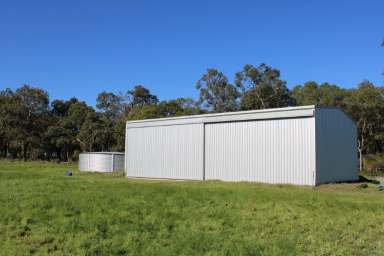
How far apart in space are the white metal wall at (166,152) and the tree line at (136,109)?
2531cm

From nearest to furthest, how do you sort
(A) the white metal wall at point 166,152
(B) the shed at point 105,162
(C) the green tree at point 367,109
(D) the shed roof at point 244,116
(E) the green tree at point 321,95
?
1. (D) the shed roof at point 244,116
2. (A) the white metal wall at point 166,152
3. (B) the shed at point 105,162
4. (C) the green tree at point 367,109
5. (E) the green tree at point 321,95

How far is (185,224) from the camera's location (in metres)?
9.86

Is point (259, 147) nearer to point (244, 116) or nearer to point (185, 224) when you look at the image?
point (244, 116)

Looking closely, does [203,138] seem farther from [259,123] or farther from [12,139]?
[12,139]

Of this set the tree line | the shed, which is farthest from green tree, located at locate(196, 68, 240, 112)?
the shed

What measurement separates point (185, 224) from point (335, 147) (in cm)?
1411

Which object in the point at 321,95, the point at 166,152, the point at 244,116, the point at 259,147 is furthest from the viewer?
the point at 321,95

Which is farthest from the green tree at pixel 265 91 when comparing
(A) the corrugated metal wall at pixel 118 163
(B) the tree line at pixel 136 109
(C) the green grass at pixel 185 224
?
(C) the green grass at pixel 185 224

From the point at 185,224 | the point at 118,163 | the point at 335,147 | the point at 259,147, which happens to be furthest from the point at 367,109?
the point at 185,224

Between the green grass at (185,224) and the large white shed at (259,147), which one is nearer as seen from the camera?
the green grass at (185,224)

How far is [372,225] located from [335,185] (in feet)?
33.5

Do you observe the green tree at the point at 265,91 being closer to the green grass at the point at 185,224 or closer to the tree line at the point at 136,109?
the tree line at the point at 136,109

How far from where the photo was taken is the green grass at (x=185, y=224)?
306 inches

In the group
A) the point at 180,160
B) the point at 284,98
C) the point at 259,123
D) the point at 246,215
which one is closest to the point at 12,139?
the point at 284,98
